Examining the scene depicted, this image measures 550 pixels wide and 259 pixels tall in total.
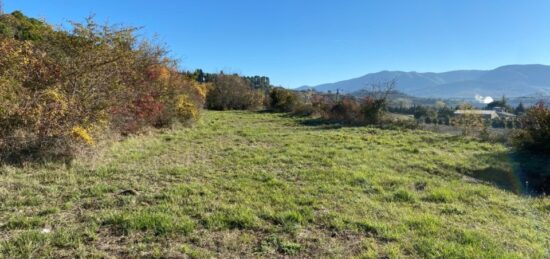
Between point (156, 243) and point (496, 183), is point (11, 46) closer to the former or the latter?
point (156, 243)

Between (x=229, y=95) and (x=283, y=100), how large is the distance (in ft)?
18.1

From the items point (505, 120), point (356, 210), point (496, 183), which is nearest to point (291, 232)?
point (356, 210)

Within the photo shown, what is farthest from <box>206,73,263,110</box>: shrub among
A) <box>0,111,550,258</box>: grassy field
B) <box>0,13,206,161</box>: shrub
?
<box>0,111,550,258</box>: grassy field

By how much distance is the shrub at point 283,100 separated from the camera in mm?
23817

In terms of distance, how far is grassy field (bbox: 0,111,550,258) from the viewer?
123 inches

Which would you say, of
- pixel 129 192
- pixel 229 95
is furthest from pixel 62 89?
pixel 229 95

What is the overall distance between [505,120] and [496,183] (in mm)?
7776

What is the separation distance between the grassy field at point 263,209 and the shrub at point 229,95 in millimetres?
20745

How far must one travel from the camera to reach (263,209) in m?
4.07

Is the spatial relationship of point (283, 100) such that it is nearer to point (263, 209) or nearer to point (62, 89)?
point (62, 89)

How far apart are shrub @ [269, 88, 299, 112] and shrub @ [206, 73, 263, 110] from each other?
9.78 feet

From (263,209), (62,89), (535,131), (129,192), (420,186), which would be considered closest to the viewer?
(263,209)

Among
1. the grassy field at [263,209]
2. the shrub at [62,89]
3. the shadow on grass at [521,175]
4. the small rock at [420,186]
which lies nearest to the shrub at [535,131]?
the shadow on grass at [521,175]

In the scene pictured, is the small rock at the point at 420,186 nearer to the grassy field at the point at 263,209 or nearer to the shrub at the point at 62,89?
the grassy field at the point at 263,209
